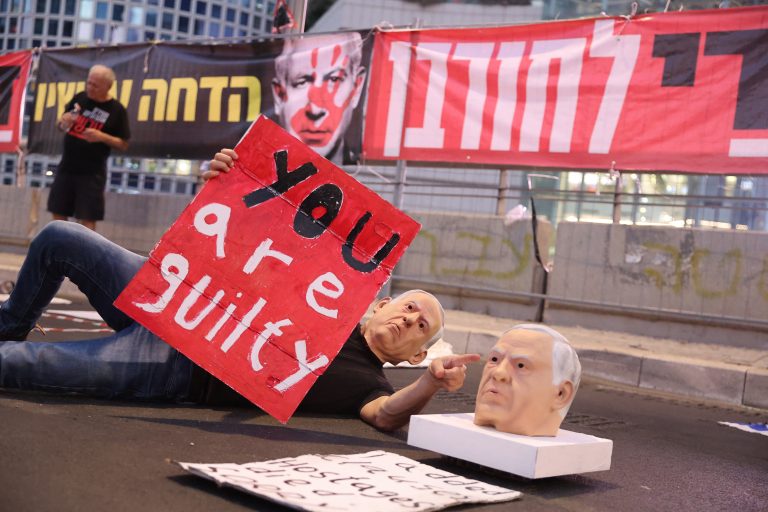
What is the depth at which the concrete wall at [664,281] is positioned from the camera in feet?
24.4

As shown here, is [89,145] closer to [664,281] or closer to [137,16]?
[137,16]

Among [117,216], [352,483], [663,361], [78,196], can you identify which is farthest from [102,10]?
[352,483]

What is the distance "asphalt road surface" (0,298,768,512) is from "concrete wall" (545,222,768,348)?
102 inches

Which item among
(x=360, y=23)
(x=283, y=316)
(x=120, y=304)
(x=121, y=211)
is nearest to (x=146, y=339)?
(x=120, y=304)

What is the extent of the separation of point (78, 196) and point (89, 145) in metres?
0.50

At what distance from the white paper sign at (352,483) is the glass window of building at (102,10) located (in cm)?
1062

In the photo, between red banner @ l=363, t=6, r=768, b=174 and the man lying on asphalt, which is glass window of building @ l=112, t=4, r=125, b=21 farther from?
the man lying on asphalt

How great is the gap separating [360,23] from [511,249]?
689 inches

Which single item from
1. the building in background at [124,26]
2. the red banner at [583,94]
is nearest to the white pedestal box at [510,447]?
the red banner at [583,94]

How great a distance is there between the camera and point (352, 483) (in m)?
2.93

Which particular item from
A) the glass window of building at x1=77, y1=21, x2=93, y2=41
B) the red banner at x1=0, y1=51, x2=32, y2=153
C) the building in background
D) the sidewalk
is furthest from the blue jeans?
the glass window of building at x1=77, y1=21, x2=93, y2=41

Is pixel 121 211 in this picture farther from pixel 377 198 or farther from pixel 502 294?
pixel 377 198

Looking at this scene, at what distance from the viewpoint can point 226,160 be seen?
4.07 m

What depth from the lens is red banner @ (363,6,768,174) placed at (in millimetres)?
7043
